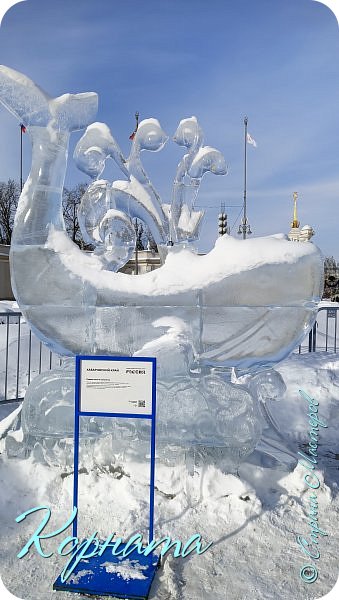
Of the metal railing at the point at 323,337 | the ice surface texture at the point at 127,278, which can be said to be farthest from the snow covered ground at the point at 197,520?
the metal railing at the point at 323,337

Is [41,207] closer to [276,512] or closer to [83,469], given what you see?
[83,469]

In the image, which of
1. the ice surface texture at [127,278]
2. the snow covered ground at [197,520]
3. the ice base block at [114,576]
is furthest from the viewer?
the ice surface texture at [127,278]

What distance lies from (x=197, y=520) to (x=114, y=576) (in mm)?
821

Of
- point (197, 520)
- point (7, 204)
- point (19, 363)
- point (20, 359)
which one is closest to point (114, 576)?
point (197, 520)

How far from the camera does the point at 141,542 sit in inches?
119

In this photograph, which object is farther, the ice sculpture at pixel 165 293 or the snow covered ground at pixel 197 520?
the ice sculpture at pixel 165 293

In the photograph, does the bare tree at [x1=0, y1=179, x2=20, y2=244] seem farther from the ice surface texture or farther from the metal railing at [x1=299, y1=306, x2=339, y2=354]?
the ice surface texture

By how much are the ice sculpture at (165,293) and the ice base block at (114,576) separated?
3.50 ft

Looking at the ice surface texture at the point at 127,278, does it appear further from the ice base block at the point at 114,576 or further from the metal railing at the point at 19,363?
the metal railing at the point at 19,363

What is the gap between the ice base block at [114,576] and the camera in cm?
254

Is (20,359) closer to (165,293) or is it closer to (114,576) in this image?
(165,293)

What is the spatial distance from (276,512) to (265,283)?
171cm

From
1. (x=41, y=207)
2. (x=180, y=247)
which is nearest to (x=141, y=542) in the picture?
(x=180, y=247)

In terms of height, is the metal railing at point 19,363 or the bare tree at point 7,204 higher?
the bare tree at point 7,204
